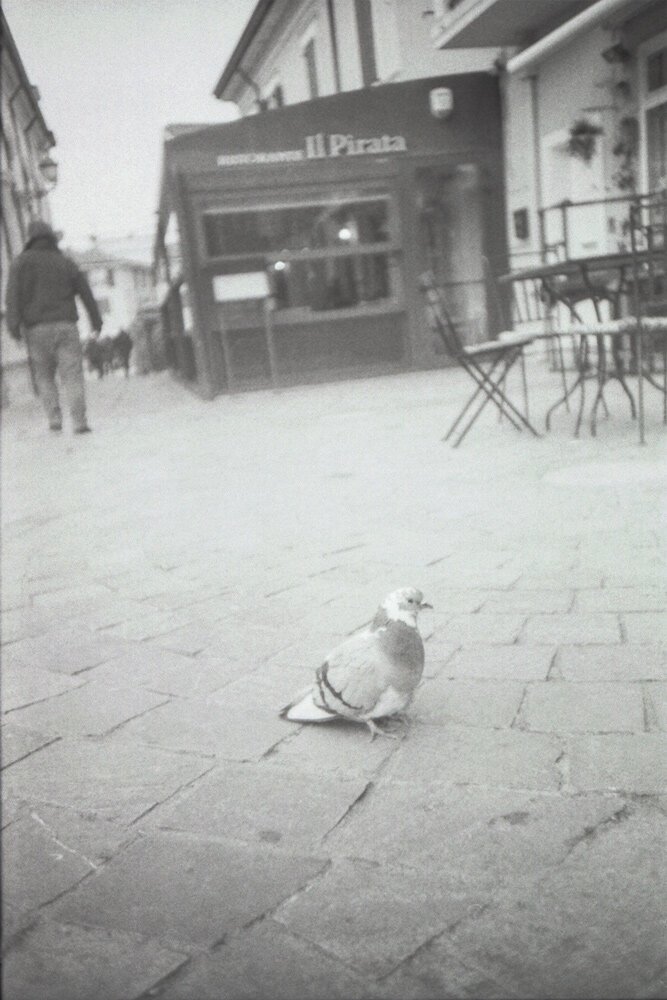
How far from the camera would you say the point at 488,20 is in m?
2.11

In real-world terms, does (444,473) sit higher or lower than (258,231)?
lower

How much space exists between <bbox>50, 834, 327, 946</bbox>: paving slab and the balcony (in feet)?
5.46

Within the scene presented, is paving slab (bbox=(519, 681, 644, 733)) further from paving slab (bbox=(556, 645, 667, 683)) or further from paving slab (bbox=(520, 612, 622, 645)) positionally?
paving slab (bbox=(520, 612, 622, 645))

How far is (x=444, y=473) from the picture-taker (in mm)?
3973

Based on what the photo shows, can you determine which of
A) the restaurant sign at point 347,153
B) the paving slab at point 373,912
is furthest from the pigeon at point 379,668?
the restaurant sign at point 347,153

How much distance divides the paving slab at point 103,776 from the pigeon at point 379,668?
276 millimetres

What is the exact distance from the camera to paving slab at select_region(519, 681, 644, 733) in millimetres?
1641

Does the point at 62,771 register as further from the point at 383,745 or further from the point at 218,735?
the point at 383,745

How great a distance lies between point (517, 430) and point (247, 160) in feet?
Result: 15.4

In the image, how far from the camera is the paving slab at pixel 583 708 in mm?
1641

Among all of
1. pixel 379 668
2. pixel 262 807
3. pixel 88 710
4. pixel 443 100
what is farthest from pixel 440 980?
pixel 443 100

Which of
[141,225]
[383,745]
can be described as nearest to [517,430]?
[383,745]

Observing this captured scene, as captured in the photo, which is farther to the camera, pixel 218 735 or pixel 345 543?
pixel 345 543

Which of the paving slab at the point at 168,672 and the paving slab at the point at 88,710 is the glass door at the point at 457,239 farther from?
the paving slab at the point at 88,710
